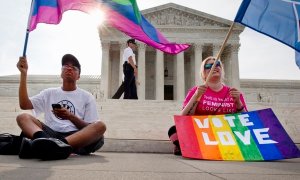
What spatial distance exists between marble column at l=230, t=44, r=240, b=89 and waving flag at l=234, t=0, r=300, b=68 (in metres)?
32.7

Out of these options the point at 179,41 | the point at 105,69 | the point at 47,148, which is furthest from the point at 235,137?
the point at 179,41

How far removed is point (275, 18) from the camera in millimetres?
4051

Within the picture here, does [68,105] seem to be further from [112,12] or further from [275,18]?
[275,18]

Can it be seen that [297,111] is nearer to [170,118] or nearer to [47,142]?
[170,118]

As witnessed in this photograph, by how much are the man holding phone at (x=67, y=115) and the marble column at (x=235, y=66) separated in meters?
32.9

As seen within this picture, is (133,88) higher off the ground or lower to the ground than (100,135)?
higher

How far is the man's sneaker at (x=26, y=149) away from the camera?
11.5 feet

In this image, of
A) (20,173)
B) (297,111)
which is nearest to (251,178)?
(20,173)

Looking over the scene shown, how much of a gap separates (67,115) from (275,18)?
2.72 meters

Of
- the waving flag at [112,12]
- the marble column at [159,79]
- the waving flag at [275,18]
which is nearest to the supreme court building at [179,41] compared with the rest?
the marble column at [159,79]

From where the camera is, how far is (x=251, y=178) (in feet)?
7.85

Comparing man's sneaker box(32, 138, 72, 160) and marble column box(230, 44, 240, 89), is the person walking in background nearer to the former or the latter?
man's sneaker box(32, 138, 72, 160)

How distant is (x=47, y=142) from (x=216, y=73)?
2.56 metres

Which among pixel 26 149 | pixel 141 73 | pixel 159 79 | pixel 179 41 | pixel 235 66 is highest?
pixel 179 41
